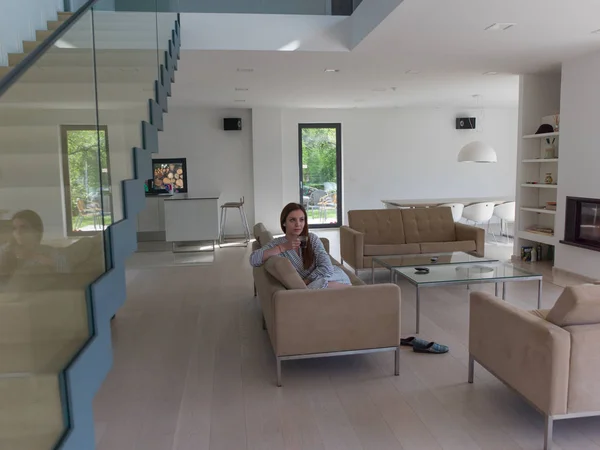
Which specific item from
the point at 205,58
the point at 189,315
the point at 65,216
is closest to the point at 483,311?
the point at 65,216

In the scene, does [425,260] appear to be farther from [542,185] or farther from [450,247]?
[542,185]

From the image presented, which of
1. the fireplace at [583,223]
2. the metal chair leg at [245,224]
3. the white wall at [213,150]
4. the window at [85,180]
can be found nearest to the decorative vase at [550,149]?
the fireplace at [583,223]

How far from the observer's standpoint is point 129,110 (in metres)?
2.89

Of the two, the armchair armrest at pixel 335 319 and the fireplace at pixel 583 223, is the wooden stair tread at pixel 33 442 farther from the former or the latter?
the fireplace at pixel 583 223

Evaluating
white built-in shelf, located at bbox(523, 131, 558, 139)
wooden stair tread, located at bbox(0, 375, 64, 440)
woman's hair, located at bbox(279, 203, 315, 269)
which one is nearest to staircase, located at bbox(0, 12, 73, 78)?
woman's hair, located at bbox(279, 203, 315, 269)

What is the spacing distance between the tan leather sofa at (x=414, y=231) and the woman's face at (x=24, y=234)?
4.61 meters

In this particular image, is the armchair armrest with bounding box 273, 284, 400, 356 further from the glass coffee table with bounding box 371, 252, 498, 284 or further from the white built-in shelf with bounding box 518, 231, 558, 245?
the white built-in shelf with bounding box 518, 231, 558, 245

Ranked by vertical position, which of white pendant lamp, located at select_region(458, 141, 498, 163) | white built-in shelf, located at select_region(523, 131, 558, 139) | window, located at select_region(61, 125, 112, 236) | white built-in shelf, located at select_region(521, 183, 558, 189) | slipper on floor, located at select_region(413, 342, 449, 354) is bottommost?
slipper on floor, located at select_region(413, 342, 449, 354)

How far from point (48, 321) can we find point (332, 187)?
9369mm

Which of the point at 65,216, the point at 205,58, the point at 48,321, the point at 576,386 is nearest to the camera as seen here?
the point at 48,321

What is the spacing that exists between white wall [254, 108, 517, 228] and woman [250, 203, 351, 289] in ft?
21.3

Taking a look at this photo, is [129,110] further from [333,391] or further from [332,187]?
[332,187]

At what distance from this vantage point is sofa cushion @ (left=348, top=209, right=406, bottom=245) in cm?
630

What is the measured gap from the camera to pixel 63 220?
193 cm
